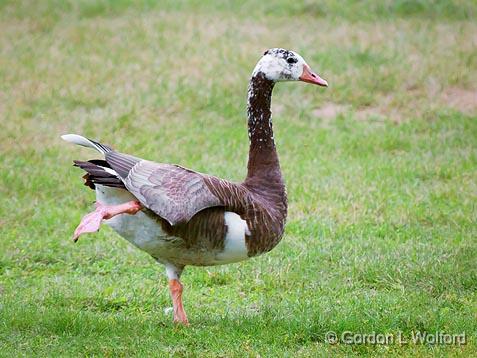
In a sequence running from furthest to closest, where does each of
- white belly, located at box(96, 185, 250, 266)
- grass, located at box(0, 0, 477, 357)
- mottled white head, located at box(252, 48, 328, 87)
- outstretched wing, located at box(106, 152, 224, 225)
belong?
mottled white head, located at box(252, 48, 328, 87)
grass, located at box(0, 0, 477, 357)
white belly, located at box(96, 185, 250, 266)
outstretched wing, located at box(106, 152, 224, 225)

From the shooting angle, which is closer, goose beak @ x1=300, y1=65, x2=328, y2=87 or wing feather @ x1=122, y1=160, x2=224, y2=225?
wing feather @ x1=122, y1=160, x2=224, y2=225

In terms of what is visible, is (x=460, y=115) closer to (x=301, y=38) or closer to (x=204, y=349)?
(x=301, y=38)

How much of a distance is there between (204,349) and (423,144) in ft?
19.5

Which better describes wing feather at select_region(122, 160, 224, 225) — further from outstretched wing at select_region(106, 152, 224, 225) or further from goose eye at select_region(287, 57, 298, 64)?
goose eye at select_region(287, 57, 298, 64)

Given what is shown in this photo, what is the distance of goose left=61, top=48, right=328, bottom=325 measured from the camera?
229 inches

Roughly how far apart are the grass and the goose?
0.52 meters

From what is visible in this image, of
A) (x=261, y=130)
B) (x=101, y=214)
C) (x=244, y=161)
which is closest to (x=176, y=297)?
(x=101, y=214)

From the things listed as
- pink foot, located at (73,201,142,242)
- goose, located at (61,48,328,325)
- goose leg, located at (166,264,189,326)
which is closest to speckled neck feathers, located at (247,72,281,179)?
goose, located at (61,48,328,325)

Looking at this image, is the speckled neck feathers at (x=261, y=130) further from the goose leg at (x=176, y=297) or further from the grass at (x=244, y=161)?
the grass at (x=244, y=161)

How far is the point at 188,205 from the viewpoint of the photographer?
583cm

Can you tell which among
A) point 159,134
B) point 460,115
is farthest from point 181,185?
point 460,115

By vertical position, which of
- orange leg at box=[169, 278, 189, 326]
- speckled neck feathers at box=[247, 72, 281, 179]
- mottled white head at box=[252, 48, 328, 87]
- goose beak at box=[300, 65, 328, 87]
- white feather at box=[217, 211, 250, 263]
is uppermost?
mottled white head at box=[252, 48, 328, 87]

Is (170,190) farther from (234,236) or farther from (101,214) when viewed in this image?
(234,236)

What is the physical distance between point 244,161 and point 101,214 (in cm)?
505
